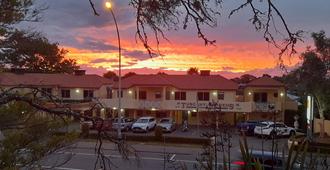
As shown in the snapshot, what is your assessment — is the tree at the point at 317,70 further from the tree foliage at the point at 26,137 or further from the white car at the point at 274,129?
the tree foliage at the point at 26,137

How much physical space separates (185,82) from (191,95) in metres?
1.93

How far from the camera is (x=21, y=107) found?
42.2 feet

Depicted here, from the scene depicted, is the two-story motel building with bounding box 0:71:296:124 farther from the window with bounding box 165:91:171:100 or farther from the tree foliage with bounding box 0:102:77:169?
the tree foliage with bounding box 0:102:77:169

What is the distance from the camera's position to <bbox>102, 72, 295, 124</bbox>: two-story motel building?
51.5 metres

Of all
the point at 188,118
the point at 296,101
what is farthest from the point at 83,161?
the point at 296,101

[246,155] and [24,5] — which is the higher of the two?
[24,5]

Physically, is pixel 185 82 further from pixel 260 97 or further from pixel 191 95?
pixel 260 97

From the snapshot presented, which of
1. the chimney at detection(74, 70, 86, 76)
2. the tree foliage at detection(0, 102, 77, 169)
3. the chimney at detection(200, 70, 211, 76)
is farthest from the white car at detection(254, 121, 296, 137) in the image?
the chimney at detection(74, 70, 86, 76)

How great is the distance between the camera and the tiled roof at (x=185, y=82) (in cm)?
5297

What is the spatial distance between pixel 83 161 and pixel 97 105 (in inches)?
933

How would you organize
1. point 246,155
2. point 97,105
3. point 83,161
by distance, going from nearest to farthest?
point 246,155 → point 97,105 → point 83,161

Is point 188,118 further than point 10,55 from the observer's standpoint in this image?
Yes

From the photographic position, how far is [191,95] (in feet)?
175

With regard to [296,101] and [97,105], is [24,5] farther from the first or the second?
[296,101]
